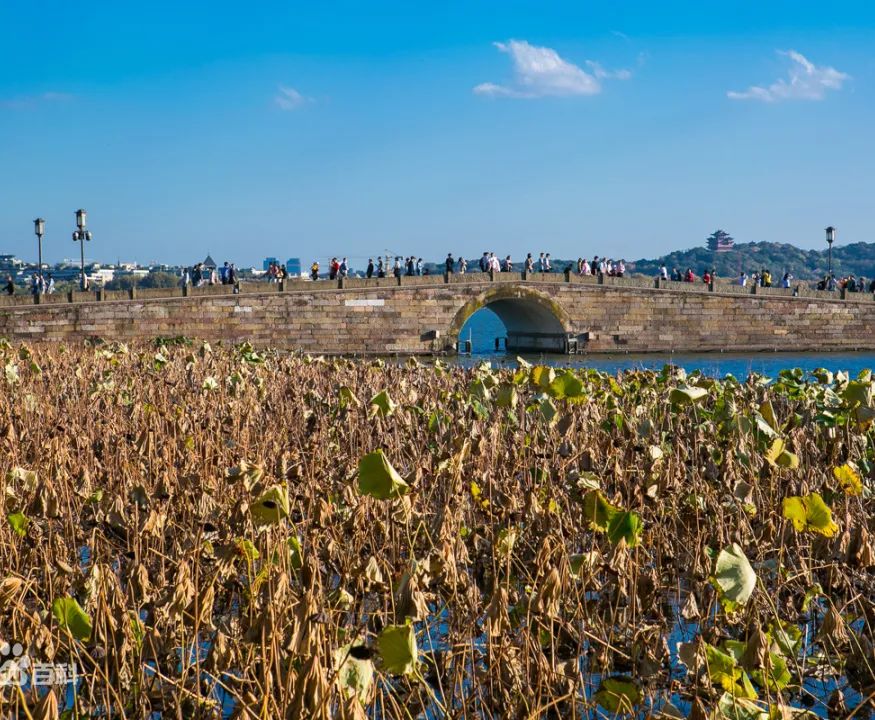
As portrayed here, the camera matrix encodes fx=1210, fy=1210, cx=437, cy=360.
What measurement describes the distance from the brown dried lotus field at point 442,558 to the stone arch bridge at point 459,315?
93.0 ft

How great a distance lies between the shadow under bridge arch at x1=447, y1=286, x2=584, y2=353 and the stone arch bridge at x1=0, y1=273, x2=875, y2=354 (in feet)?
0.18

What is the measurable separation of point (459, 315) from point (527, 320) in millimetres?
5946

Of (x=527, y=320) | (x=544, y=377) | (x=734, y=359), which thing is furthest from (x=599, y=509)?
(x=527, y=320)

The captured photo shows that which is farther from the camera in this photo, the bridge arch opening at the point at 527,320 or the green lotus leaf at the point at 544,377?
the bridge arch opening at the point at 527,320

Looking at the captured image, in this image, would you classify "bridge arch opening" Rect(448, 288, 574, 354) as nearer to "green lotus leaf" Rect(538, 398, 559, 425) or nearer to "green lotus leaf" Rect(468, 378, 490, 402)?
"green lotus leaf" Rect(468, 378, 490, 402)

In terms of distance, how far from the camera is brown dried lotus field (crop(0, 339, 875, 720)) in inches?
168

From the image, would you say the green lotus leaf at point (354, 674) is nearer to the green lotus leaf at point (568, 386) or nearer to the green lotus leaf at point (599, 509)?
the green lotus leaf at point (599, 509)

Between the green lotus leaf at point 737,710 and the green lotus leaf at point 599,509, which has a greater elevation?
the green lotus leaf at point 599,509

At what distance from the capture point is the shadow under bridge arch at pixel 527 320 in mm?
45062

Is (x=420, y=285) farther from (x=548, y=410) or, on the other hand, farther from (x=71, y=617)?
(x=71, y=617)

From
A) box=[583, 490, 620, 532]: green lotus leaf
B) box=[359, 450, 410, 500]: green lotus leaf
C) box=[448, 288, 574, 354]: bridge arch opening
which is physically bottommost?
box=[448, 288, 574, 354]: bridge arch opening

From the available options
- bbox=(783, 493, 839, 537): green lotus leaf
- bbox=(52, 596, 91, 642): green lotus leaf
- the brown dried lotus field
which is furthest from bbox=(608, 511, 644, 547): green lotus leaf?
bbox=(52, 596, 91, 642): green lotus leaf

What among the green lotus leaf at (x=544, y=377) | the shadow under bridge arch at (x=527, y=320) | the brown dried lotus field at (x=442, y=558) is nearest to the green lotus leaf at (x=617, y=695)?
the brown dried lotus field at (x=442, y=558)

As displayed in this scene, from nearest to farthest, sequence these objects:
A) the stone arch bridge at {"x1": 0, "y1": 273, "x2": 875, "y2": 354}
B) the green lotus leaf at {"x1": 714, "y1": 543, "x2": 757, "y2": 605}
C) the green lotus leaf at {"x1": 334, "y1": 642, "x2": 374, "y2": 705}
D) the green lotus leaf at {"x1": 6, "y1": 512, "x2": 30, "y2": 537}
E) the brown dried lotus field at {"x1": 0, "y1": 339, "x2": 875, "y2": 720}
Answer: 1. the green lotus leaf at {"x1": 334, "y1": 642, "x2": 374, "y2": 705}
2. the green lotus leaf at {"x1": 714, "y1": 543, "x2": 757, "y2": 605}
3. the brown dried lotus field at {"x1": 0, "y1": 339, "x2": 875, "y2": 720}
4. the green lotus leaf at {"x1": 6, "y1": 512, "x2": 30, "y2": 537}
5. the stone arch bridge at {"x1": 0, "y1": 273, "x2": 875, "y2": 354}
